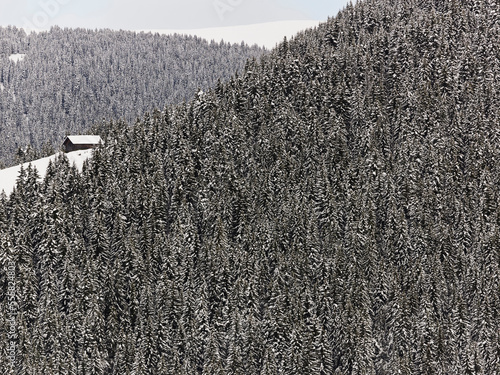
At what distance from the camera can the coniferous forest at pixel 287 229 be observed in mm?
90438

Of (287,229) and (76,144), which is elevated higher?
(76,144)

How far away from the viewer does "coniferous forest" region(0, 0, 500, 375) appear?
3561 inches

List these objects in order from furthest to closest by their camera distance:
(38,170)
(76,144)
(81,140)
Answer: (81,140), (76,144), (38,170)

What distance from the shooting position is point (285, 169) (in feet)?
393

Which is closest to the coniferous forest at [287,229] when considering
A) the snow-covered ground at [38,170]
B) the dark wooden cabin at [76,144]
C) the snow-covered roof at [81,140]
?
the snow-covered ground at [38,170]

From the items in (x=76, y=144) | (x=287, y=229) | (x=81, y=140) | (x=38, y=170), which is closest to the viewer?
(x=287, y=229)

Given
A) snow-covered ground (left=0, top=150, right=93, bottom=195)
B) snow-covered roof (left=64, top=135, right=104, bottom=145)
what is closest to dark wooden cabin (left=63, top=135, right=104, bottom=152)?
snow-covered roof (left=64, top=135, right=104, bottom=145)

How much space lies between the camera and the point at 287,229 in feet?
356

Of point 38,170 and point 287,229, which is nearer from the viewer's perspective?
point 287,229

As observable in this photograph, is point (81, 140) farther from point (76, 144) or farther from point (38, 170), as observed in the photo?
point (38, 170)

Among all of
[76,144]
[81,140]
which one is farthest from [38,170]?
[81,140]

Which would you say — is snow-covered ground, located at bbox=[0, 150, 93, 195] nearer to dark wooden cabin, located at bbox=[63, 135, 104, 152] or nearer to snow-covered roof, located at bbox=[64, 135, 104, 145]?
dark wooden cabin, located at bbox=[63, 135, 104, 152]

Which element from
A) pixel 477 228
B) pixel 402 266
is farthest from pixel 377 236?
pixel 477 228

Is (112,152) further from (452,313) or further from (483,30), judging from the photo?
(483,30)
